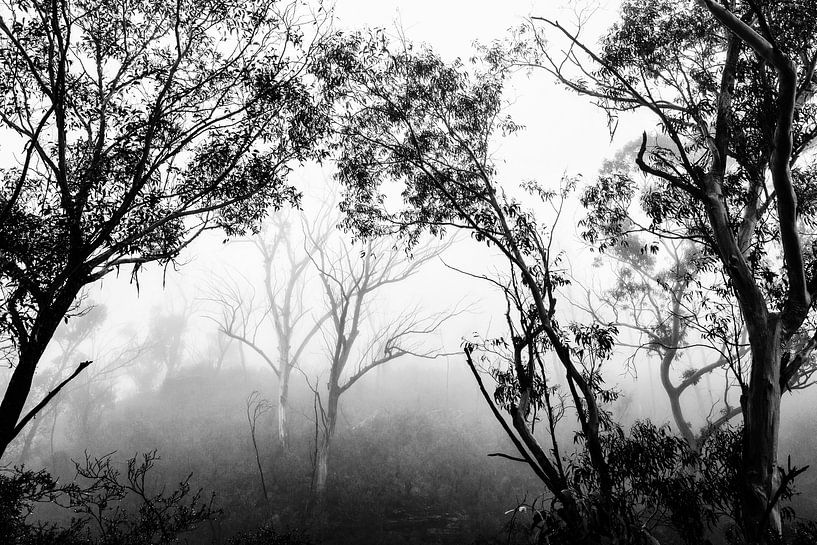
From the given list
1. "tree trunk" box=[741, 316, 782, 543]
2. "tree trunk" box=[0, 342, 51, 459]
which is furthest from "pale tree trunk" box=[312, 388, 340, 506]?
"tree trunk" box=[741, 316, 782, 543]

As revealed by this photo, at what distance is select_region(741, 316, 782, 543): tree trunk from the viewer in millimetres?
5535

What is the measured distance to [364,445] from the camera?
19.4 m

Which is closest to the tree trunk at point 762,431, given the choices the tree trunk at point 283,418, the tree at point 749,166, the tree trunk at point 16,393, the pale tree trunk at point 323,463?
the tree at point 749,166

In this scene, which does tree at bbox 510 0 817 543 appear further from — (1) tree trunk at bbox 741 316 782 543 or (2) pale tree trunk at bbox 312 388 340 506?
(2) pale tree trunk at bbox 312 388 340 506

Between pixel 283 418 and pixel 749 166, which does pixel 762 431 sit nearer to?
pixel 749 166

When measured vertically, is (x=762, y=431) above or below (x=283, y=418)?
below

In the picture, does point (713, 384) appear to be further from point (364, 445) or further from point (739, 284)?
point (739, 284)

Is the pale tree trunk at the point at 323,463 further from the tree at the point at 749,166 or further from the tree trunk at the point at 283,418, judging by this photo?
the tree at the point at 749,166

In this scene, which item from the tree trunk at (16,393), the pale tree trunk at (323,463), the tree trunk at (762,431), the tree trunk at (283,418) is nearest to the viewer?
the tree trunk at (16,393)

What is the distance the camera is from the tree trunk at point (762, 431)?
5.54 metres

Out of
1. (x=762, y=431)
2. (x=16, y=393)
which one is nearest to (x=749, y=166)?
(x=762, y=431)

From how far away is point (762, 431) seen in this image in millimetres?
5738

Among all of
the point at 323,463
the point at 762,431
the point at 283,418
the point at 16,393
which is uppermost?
the point at 16,393

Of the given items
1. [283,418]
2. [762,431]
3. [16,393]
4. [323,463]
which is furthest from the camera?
[283,418]
